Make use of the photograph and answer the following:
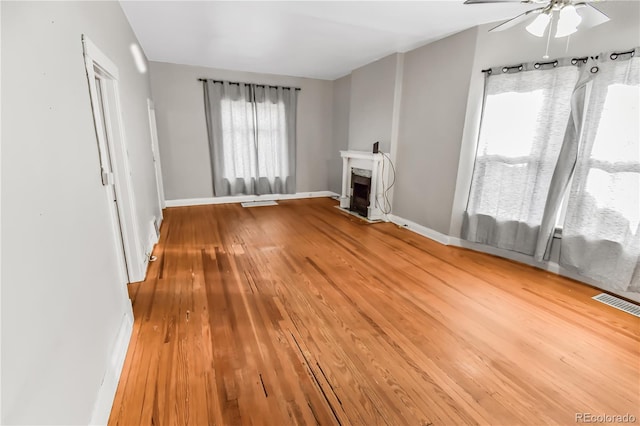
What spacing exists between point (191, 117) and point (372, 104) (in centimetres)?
338

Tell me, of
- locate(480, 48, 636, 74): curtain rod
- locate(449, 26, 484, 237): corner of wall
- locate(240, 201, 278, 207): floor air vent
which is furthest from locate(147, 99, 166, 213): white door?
locate(480, 48, 636, 74): curtain rod

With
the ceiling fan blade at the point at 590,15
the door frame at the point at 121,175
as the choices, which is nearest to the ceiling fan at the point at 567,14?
Result: the ceiling fan blade at the point at 590,15

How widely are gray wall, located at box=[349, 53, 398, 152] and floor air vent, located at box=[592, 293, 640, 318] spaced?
3.08m

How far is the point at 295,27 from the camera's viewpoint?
3.32 metres

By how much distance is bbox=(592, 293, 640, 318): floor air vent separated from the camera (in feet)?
7.61

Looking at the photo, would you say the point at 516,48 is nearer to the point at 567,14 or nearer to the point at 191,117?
the point at 567,14

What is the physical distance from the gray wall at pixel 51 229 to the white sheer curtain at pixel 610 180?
375 cm

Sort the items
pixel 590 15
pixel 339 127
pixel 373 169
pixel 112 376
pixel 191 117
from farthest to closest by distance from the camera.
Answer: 1. pixel 339 127
2. pixel 191 117
3. pixel 373 169
4. pixel 590 15
5. pixel 112 376

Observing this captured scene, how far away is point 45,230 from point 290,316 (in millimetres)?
1603

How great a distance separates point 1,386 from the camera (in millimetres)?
725

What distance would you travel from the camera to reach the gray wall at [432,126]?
3.50 m

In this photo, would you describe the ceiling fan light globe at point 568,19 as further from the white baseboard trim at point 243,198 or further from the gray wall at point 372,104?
the white baseboard trim at point 243,198

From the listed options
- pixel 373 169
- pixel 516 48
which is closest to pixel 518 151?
pixel 516 48

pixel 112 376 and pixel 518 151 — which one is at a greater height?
pixel 518 151
